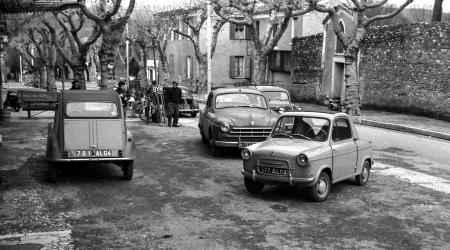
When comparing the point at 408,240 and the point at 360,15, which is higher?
the point at 360,15

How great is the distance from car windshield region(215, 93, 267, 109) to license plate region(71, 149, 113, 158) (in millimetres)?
4716

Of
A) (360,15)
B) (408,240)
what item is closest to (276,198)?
(408,240)

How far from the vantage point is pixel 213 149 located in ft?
44.4

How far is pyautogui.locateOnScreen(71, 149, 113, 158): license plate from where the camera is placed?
33.0 ft

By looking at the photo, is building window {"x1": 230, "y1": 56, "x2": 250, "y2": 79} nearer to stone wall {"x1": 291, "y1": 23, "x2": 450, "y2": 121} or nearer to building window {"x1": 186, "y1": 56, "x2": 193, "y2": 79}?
building window {"x1": 186, "y1": 56, "x2": 193, "y2": 79}

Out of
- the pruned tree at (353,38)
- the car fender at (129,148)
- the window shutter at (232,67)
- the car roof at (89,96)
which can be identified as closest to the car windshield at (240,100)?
the car roof at (89,96)

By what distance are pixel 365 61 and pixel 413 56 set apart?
3844mm

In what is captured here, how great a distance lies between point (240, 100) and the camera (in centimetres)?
1440

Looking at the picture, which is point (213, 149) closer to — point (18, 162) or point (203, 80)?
point (18, 162)

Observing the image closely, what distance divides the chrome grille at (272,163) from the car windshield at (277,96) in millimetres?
10191

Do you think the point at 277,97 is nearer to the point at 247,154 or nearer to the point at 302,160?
the point at 247,154

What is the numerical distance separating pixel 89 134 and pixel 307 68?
2584 cm

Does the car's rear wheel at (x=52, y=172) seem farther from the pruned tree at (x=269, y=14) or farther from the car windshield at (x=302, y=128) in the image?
the pruned tree at (x=269, y=14)

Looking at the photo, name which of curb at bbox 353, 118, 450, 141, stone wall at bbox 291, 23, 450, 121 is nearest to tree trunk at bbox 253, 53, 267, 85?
stone wall at bbox 291, 23, 450, 121
